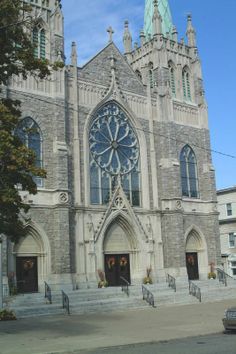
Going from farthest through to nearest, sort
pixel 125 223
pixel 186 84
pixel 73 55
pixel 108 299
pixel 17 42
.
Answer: pixel 186 84 → pixel 125 223 → pixel 73 55 → pixel 108 299 → pixel 17 42

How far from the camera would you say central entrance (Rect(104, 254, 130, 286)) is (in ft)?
104

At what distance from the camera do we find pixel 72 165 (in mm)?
30625

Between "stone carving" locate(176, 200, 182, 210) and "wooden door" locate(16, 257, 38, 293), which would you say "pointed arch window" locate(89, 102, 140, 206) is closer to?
"stone carving" locate(176, 200, 182, 210)

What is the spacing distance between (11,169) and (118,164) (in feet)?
65.0

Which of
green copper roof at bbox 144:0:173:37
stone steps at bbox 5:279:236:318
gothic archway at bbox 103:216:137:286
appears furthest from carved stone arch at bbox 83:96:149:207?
green copper roof at bbox 144:0:173:37

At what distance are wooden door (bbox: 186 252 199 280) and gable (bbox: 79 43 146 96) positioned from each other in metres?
12.1

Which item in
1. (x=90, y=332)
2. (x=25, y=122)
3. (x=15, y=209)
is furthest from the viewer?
(x=25, y=122)

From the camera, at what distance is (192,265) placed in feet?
119

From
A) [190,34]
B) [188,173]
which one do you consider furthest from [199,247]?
[190,34]

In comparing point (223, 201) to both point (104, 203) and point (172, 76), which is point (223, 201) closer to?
point (172, 76)

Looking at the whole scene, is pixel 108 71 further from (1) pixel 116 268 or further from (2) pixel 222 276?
(2) pixel 222 276

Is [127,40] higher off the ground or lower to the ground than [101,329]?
higher

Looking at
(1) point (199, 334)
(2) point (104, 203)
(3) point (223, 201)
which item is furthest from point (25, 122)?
(3) point (223, 201)

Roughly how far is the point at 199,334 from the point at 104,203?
673 inches
